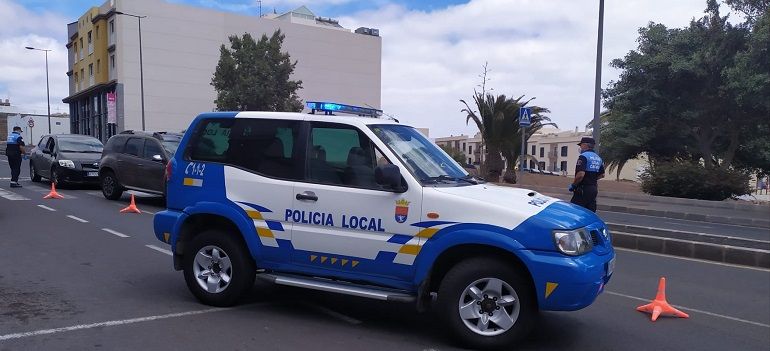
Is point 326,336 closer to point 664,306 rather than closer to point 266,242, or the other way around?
point 266,242

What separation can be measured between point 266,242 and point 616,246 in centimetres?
716

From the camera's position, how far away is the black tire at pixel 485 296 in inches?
192

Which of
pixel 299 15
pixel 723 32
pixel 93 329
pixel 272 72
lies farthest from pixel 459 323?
pixel 299 15

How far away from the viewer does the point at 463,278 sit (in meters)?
4.97

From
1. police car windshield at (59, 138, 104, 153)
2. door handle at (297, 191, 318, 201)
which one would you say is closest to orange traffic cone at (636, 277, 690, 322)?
door handle at (297, 191, 318, 201)

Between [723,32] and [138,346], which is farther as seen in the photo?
[723,32]

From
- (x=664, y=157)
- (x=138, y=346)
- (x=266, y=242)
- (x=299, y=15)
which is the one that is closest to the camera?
(x=138, y=346)

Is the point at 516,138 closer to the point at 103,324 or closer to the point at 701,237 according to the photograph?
the point at 701,237

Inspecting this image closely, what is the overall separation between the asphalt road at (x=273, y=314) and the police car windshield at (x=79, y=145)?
9610 millimetres

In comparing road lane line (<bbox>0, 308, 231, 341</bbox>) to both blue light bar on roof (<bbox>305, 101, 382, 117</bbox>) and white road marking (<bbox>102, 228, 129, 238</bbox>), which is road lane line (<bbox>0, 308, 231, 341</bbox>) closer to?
blue light bar on roof (<bbox>305, 101, 382, 117</bbox>)

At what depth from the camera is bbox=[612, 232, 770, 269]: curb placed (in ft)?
31.3

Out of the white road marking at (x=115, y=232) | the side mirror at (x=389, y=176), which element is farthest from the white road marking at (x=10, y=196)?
the side mirror at (x=389, y=176)

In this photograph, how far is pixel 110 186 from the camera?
15117 millimetres

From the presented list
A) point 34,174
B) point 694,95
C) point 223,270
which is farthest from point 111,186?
point 694,95
